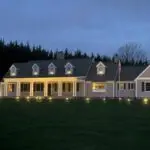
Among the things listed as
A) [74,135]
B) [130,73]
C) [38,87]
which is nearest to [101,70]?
[130,73]

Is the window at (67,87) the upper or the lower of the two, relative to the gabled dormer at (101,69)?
lower

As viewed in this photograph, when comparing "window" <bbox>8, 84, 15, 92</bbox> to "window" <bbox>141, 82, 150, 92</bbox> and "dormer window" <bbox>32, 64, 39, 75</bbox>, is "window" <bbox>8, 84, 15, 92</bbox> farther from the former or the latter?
"window" <bbox>141, 82, 150, 92</bbox>

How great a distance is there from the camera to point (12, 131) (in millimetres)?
14977

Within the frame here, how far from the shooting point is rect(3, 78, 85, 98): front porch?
71.2 meters

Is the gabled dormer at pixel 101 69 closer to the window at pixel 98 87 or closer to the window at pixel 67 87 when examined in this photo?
the window at pixel 98 87

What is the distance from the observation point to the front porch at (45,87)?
71.2 meters

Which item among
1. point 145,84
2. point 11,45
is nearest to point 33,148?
point 145,84

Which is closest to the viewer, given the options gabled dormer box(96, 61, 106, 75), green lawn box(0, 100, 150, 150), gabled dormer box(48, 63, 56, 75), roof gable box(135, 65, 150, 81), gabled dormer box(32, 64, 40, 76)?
green lawn box(0, 100, 150, 150)

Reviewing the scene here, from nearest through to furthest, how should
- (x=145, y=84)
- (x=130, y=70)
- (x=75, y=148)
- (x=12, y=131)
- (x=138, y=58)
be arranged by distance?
(x=75, y=148), (x=12, y=131), (x=145, y=84), (x=130, y=70), (x=138, y=58)

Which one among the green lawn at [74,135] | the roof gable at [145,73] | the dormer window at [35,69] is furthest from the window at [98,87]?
the green lawn at [74,135]

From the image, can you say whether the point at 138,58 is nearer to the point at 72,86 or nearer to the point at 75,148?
the point at 72,86

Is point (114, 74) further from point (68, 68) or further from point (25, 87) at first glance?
point (25, 87)

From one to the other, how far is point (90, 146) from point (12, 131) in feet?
12.1

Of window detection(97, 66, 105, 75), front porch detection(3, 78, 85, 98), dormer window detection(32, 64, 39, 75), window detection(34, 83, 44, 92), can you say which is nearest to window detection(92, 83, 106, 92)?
front porch detection(3, 78, 85, 98)
